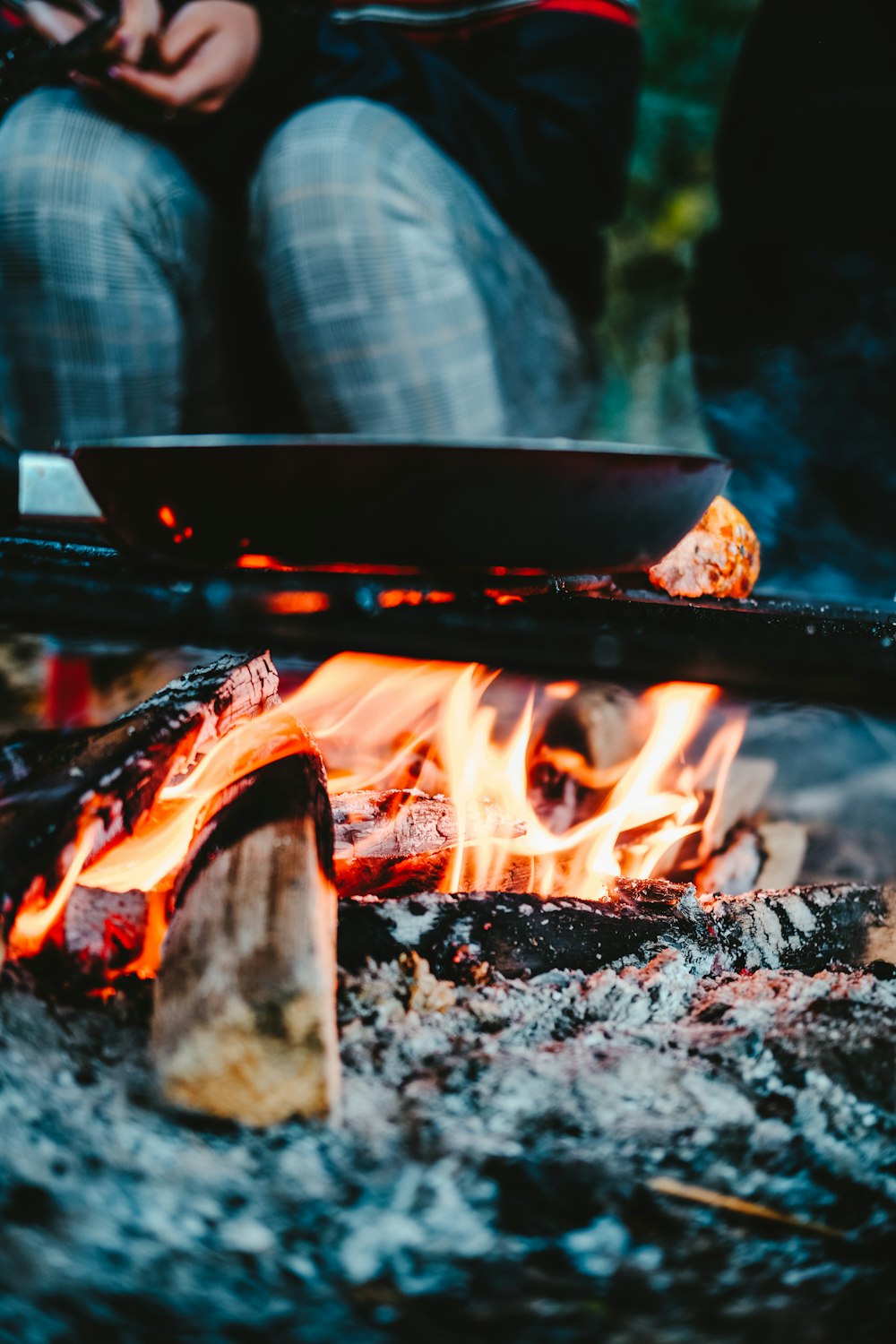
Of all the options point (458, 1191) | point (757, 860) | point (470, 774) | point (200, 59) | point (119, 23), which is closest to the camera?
point (458, 1191)

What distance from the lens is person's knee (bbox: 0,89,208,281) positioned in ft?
5.13

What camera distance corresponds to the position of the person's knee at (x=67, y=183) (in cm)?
156

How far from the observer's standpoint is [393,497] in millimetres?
585

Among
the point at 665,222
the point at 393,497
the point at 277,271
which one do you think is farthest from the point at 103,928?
the point at 665,222

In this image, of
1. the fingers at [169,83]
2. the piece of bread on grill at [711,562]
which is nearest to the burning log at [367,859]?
the piece of bread on grill at [711,562]

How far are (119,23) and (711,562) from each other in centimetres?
148

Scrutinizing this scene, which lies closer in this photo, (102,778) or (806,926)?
(102,778)

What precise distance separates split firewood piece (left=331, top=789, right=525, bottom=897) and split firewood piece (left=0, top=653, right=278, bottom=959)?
0.55 feet

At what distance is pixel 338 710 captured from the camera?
1183 mm

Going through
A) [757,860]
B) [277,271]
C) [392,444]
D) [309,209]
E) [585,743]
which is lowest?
[757,860]

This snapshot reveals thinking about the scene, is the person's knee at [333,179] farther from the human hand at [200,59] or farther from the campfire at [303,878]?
the campfire at [303,878]

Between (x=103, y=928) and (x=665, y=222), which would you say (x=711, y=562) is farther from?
(x=665, y=222)

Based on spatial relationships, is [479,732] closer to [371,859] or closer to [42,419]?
[371,859]

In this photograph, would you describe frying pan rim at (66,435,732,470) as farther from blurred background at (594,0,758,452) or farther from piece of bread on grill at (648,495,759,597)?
blurred background at (594,0,758,452)
